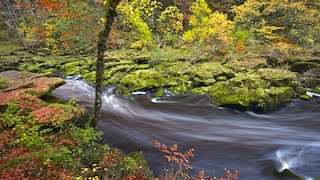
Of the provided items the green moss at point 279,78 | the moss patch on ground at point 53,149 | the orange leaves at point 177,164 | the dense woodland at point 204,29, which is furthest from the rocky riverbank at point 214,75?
the moss patch on ground at point 53,149

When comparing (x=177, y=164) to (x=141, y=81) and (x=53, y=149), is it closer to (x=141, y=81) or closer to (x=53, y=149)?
(x=53, y=149)

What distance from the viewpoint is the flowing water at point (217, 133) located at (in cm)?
553

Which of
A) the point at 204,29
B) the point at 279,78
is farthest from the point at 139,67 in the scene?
the point at 279,78

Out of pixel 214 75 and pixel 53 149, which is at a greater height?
pixel 214 75

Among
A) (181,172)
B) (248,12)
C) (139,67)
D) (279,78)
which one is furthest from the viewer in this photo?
(248,12)

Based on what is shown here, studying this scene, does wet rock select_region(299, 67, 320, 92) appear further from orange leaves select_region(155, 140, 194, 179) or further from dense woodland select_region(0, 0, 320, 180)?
orange leaves select_region(155, 140, 194, 179)

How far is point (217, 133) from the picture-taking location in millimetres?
7410

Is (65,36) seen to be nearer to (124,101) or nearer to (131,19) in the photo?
(124,101)

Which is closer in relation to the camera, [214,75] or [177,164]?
[177,164]

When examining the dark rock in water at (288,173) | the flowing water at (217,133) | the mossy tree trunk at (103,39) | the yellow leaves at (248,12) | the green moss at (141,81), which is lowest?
the flowing water at (217,133)

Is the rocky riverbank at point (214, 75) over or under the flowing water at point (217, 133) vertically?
over

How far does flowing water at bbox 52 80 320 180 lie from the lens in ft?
18.1

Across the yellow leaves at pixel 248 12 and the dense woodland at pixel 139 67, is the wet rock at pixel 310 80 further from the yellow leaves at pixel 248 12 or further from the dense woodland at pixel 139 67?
the yellow leaves at pixel 248 12

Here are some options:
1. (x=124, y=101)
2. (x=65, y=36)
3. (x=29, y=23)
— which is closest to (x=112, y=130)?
(x=124, y=101)
